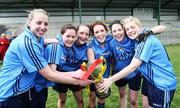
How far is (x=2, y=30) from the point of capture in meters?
23.2

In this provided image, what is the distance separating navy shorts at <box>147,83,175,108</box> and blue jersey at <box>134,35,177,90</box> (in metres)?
0.06

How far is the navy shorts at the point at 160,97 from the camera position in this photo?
3754 millimetres

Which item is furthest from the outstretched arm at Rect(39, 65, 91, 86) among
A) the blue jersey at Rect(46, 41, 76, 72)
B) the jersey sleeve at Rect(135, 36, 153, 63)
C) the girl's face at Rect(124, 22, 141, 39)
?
the girl's face at Rect(124, 22, 141, 39)

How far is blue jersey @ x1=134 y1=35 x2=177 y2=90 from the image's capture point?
A: 3719 mm

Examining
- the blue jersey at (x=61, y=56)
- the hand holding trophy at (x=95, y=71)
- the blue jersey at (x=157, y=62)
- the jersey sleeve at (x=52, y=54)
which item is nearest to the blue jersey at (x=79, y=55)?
the blue jersey at (x=61, y=56)

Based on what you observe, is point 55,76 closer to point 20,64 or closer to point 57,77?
point 57,77

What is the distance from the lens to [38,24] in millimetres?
3375

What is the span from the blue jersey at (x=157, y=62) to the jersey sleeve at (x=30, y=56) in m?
1.19

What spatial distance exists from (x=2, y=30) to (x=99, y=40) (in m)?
19.4

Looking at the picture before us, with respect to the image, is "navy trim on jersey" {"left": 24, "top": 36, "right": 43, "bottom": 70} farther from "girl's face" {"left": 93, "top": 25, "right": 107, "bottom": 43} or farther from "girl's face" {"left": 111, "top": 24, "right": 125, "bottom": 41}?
"girl's face" {"left": 111, "top": 24, "right": 125, "bottom": 41}

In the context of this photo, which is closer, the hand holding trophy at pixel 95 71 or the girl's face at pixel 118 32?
the hand holding trophy at pixel 95 71

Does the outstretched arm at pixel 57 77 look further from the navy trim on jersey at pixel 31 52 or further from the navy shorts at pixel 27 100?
the navy shorts at pixel 27 100

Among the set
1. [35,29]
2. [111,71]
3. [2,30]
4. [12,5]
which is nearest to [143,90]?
[111,71]

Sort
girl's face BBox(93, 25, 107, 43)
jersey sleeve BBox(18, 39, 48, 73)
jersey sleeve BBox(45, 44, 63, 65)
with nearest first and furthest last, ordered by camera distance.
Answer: jersey sleeve BBox(18, 39, 48, 73), jersey sleeve BBox(45, 44, 63, 65), girl's face BBox(93, 25, 107, 43)
